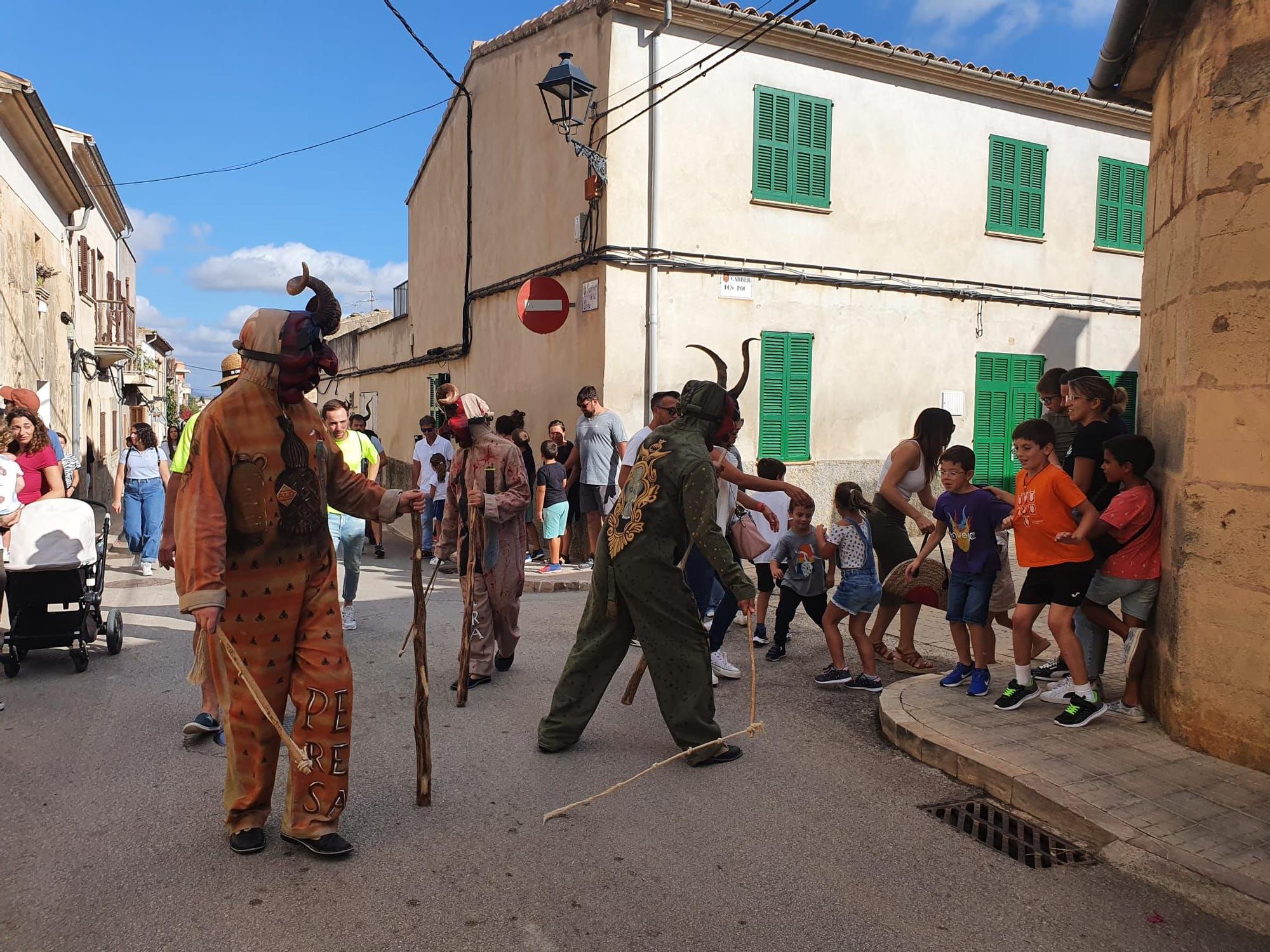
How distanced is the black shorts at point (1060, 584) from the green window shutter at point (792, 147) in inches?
327

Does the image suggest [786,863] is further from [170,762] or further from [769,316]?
[769,316]

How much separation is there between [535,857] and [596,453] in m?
7.19

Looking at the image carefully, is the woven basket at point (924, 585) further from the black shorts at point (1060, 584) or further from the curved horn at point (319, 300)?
the curved horn at point (319, 300)

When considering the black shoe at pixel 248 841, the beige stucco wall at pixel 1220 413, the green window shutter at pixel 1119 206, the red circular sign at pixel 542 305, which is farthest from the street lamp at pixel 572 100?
the black shoe at pixel 248 841

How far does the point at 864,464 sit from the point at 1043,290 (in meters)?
→ 4.13

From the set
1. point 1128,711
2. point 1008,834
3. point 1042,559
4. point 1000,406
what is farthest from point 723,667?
point 1000,406

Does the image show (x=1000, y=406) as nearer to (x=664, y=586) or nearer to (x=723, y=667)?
(x=723, y=667)

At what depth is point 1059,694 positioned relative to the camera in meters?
5.48

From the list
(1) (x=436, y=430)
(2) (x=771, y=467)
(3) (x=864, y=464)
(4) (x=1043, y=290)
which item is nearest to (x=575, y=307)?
(1) (x=436, y=430)

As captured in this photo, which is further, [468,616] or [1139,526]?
[468,616]

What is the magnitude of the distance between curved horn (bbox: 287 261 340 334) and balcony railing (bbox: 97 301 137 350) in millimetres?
19694

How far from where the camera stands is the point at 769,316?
41.5 feet

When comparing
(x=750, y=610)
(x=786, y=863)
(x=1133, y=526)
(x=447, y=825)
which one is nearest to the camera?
(x=786, y=863)

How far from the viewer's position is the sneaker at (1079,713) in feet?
16.4
